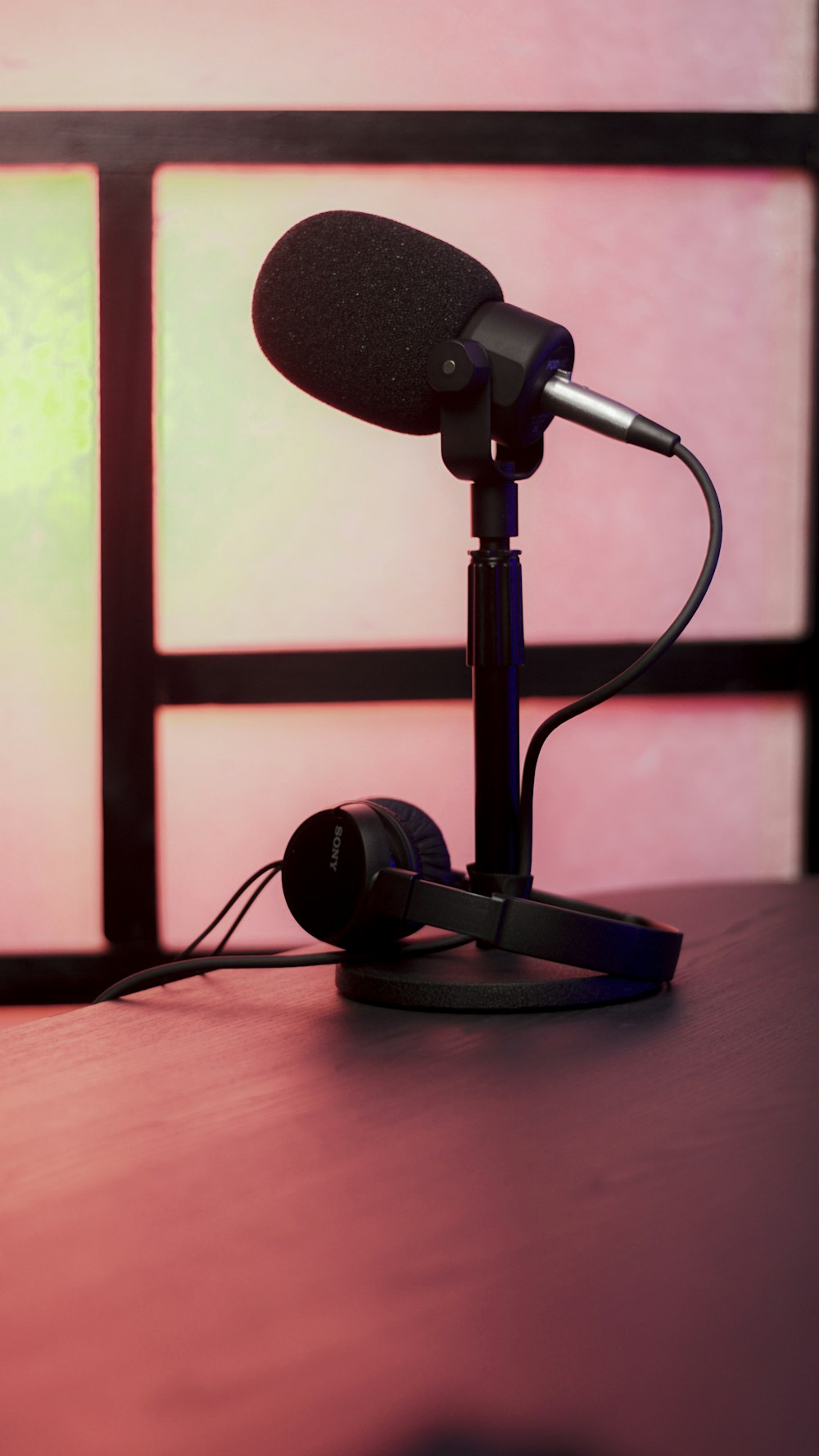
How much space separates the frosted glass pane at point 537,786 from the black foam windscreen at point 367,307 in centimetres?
163

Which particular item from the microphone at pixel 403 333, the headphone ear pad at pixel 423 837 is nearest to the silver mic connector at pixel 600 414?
the microphone at pixel 403 333

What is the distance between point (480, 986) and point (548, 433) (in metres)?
1.82

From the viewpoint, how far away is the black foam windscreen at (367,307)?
0.69 meters

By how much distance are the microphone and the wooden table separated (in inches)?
13.1

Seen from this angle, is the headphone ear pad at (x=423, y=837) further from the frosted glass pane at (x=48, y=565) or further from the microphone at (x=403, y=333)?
the frosted glass pane at (x=48, y=565)

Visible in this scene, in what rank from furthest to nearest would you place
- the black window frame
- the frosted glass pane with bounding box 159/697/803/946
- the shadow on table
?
the frosted glass pane with bounding box 159/697/803/946, the black window frame, the shadow on table

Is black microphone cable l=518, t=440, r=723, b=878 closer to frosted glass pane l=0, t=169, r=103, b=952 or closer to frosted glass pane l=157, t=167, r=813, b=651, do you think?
A: frosted glass pane l=157, t=167, r=813, b=651

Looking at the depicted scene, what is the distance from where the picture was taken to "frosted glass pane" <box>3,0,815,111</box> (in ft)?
7.39

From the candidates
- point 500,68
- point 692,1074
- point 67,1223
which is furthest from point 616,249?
point 67,1223

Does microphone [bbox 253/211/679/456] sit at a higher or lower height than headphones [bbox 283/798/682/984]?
higher

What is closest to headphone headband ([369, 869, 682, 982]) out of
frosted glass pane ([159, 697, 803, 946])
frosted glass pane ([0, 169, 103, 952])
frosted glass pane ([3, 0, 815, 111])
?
frosted glass pane ([159, 697, 803, 946])

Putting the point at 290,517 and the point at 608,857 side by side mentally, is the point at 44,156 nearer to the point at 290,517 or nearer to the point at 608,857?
the point at 290,517

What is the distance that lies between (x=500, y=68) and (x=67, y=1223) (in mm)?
2351

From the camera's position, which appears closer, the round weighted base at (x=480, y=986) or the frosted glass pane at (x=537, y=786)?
the round weighted base at (x=480, y=986)
